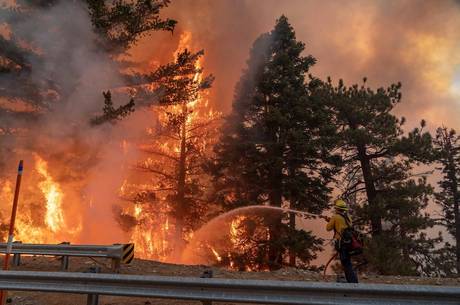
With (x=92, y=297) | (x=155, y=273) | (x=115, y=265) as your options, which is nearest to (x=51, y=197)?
(x=155, y=273)

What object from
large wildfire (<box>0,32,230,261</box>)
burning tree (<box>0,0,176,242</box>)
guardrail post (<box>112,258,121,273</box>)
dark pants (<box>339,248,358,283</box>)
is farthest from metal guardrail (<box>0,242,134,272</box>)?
burning tree (<box>0,0,176,242</box>)

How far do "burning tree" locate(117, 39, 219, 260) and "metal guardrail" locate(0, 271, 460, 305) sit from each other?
16416 mm

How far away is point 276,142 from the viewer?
2014 cm

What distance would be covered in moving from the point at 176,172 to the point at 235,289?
63.0 feet

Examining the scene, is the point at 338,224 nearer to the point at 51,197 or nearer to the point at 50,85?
the point at 51,197

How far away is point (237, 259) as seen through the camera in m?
19.8

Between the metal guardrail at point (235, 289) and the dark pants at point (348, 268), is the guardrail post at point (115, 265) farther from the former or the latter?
the dark pants at point (348, 268)

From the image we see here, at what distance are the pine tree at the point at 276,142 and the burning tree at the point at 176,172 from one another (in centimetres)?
195

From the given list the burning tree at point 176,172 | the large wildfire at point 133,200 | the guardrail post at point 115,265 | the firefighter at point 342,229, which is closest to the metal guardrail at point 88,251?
the guardrail post at point 115,265

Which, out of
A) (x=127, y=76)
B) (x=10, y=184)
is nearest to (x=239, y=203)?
(x=127, y=76)

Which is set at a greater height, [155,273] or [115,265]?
[115,265]

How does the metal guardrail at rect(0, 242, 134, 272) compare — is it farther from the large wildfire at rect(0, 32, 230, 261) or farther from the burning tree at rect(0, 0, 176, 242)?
the burning tree at rect(0, 0, 176, 242)

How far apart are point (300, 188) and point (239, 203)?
10.3 ft

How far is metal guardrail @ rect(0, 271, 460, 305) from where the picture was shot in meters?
3.89
